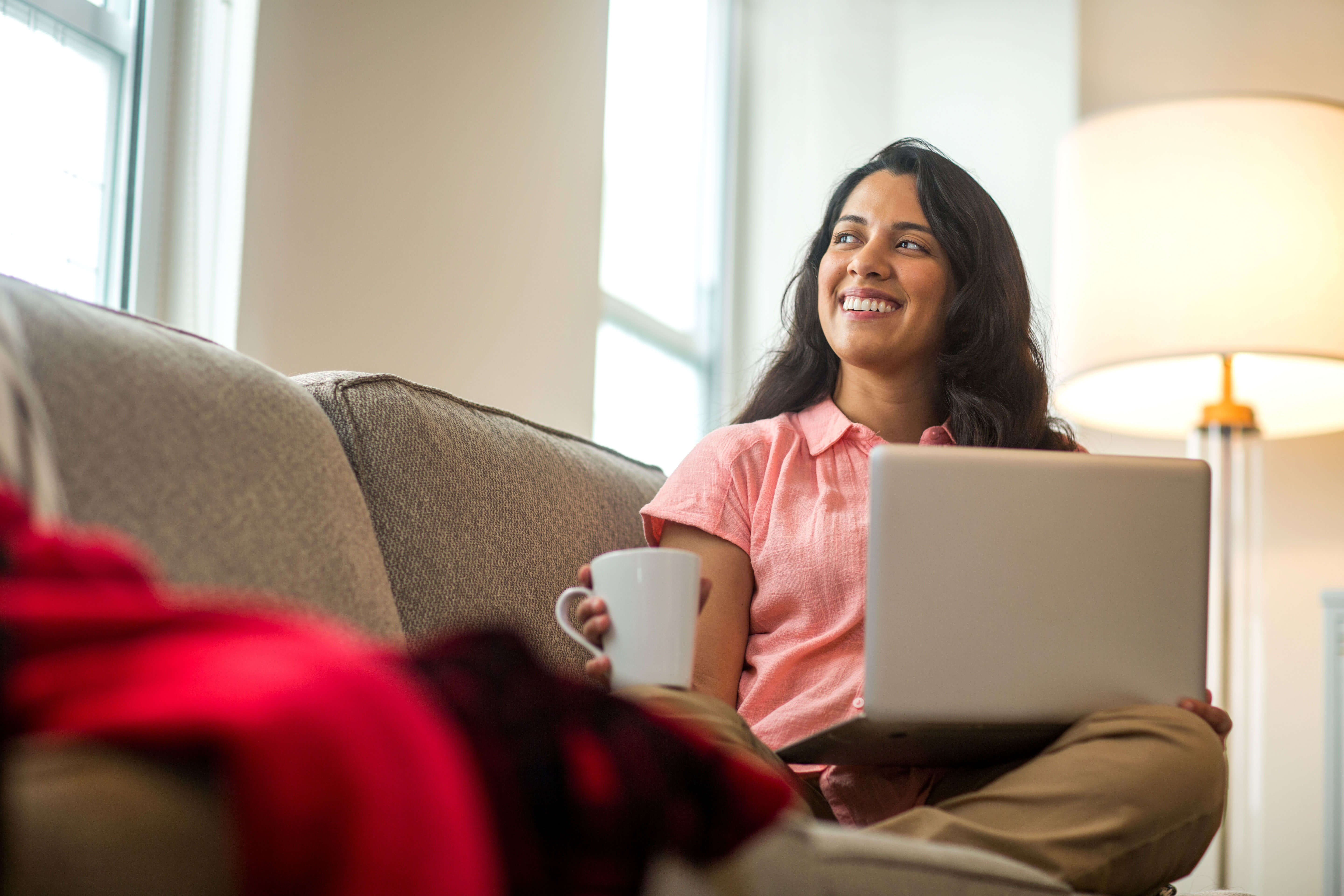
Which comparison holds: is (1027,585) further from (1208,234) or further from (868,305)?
(1208,234)

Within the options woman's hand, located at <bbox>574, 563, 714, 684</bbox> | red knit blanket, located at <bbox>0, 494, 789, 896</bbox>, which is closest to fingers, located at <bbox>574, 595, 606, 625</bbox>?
woman's hand, located at <bbox>574, 563, 714, 684</bbox>

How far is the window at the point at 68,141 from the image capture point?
152cm

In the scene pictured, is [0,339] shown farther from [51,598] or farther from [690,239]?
[690,239]

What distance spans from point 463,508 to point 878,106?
238cm

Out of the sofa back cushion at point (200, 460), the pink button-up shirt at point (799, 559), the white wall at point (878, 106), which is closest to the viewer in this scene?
the sofa back cushion at point (200, 460)

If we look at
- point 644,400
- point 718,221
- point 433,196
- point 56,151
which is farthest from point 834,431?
point 718,221

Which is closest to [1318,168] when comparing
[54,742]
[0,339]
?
[0,339]

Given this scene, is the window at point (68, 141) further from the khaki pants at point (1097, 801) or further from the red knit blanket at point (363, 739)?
the red knit blanket at point (363, 739)

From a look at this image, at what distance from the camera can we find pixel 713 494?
1.43 meters

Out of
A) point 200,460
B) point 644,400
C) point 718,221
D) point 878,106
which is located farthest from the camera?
point 718,221

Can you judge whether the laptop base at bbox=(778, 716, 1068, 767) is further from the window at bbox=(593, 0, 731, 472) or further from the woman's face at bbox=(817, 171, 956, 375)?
the window at bbox=(593, 0, 731, 472)

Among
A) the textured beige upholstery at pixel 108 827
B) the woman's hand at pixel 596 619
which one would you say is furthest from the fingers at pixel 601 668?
the textured beige upholstery at pixel 108 827

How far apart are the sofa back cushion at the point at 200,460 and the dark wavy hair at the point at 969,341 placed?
0.78 m

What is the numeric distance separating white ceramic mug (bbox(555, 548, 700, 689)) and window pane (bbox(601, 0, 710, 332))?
1.83 metres
